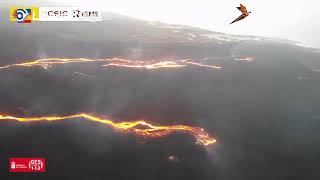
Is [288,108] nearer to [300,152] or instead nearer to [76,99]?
[300,152]

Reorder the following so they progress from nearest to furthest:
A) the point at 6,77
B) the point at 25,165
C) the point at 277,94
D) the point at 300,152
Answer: the point at 25,165 < the point at 300,152 < the point at 6,77 < the point at 277,94

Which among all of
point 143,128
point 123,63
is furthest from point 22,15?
point 143,128

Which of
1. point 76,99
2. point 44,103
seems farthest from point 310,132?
point 44,103

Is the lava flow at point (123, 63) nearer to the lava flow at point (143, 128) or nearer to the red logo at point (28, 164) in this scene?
the lava flow at point (143, 128)

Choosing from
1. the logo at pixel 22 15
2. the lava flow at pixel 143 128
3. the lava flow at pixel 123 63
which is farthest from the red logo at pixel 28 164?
the logo at pixel 22 15

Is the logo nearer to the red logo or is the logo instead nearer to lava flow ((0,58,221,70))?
lava flow ((0,58,221,70))

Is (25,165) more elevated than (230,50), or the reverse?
(230,50)

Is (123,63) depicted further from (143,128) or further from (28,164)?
(28,164)
